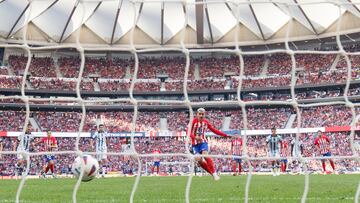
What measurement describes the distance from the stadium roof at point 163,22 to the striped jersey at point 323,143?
61.6 feet

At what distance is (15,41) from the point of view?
3953 cm

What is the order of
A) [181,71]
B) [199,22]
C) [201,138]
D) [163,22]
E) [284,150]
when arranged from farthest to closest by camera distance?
[181,71]
[163,22]
[199,22]
[284,150]
[201,138]

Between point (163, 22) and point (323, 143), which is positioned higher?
point (163, 22)

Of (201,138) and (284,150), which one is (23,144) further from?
(284,150)

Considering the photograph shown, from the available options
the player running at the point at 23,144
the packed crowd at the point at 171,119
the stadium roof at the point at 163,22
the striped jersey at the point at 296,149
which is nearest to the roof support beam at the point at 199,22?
the stadium roof at the point at 163,22

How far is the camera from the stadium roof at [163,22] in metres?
36.7

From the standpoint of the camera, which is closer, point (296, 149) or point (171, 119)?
point (296, 149)

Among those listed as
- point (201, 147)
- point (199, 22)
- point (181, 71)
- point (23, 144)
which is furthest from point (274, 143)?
point (181, 71)

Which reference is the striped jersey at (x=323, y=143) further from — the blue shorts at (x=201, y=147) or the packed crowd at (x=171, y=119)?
the packed crowd at (x=171, y=119)

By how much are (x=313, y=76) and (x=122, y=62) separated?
16412 millimetres

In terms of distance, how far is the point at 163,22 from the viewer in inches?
1517

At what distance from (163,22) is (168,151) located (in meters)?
11.2

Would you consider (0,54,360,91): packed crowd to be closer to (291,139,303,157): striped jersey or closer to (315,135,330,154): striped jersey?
(291,139,303,157): striped jersey

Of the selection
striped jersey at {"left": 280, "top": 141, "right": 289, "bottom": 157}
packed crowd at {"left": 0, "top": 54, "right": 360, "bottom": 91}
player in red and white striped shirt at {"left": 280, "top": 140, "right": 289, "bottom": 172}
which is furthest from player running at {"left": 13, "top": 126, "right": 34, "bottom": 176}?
packed crowd at {"left": 0, "top": 54, "right": 360, "bottom": 91}
